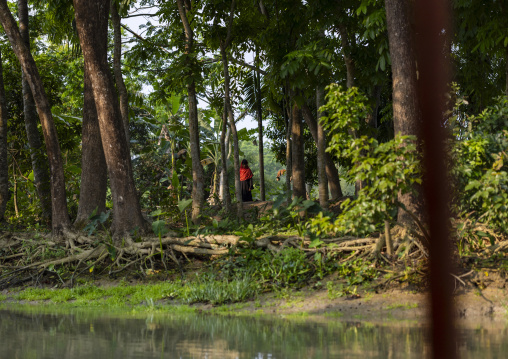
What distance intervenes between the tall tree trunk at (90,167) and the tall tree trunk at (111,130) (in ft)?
3.98

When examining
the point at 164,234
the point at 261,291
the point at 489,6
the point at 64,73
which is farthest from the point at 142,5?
the point at 261,291

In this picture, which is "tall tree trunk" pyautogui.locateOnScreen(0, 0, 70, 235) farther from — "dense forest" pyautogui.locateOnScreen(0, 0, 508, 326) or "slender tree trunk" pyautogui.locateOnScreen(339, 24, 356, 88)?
"slender tree trunk" pyautogui.locateOnScreen(339, 24, 356, 88)

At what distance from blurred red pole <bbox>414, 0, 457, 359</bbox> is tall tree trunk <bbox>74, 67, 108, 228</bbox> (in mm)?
6586

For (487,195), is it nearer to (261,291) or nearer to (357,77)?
(261,291)

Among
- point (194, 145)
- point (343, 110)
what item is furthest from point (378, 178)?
point (194, 145)

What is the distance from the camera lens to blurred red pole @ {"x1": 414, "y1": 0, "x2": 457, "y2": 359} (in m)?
6.64

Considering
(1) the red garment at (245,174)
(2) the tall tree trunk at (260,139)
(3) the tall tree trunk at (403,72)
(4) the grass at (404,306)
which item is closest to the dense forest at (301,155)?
(3) the tall tree trunk at (403,72)

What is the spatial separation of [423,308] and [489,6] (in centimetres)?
604

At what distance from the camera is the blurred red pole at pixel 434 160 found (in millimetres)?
6637

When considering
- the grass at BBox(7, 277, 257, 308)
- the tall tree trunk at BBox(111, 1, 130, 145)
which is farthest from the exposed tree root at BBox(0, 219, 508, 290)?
the tall tree trunk at BBox(111, 1, 130, 145)

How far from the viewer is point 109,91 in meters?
9.71

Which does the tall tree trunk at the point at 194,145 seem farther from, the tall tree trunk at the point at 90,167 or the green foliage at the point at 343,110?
the green foliage at the point at 343,110

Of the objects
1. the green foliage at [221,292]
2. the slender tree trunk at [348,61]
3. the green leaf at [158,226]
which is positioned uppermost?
the slender tree trunk at [348,61]

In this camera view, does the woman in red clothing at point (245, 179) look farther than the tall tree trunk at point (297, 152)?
Yes
